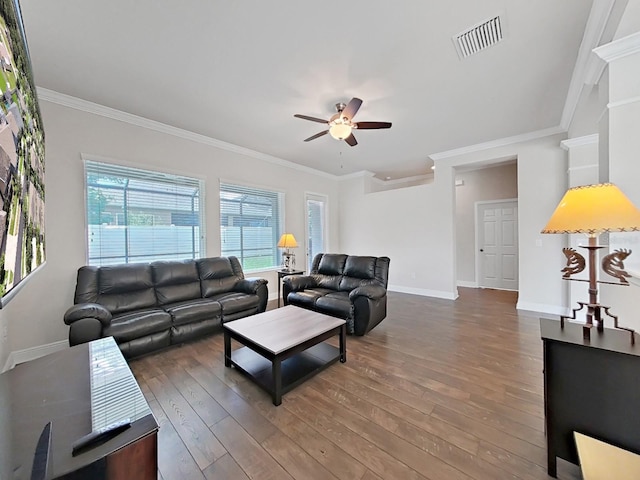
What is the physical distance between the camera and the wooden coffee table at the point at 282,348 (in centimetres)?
204

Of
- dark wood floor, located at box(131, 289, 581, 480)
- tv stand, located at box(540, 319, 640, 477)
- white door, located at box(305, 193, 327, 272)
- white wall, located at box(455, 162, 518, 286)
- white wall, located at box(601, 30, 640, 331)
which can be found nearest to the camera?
tv stand, located at box(540, 319, 640, 477)

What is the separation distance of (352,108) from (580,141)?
A: 10.8 feet

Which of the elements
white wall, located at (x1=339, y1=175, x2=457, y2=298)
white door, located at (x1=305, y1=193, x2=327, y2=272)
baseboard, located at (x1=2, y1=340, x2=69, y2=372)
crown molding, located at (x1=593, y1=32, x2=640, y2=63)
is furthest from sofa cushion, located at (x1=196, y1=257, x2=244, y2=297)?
crown molding, located at (x1=593, y1=32, x2=640, y2=63)

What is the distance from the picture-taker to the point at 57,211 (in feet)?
9.53

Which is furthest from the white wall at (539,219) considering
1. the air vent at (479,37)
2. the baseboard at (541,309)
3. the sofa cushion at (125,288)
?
the sofa cushion at (125,288)

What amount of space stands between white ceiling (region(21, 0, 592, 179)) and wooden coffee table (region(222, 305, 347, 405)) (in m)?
2.49

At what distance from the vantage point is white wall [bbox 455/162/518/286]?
227 inches

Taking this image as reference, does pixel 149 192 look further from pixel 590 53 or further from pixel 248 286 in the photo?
pixel 590 53

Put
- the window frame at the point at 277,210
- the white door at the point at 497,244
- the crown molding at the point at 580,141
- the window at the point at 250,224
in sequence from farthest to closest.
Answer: the white door at the point at 497,244
the window at the point at 250,224
the window frame at the point at 277,210
the crown molding at the point at 580,141

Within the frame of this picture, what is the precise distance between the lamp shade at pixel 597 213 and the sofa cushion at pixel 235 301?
3206 mm

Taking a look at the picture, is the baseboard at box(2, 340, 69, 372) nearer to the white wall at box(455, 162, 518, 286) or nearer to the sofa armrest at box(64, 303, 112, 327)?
the sofa armrest at box(64, 303, 112, 327)

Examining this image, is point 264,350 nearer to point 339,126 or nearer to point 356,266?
point 356,266

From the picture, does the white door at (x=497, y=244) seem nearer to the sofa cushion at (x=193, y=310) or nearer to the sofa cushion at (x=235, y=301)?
the sofa cushion at (x=235, y=301)

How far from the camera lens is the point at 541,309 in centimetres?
411
